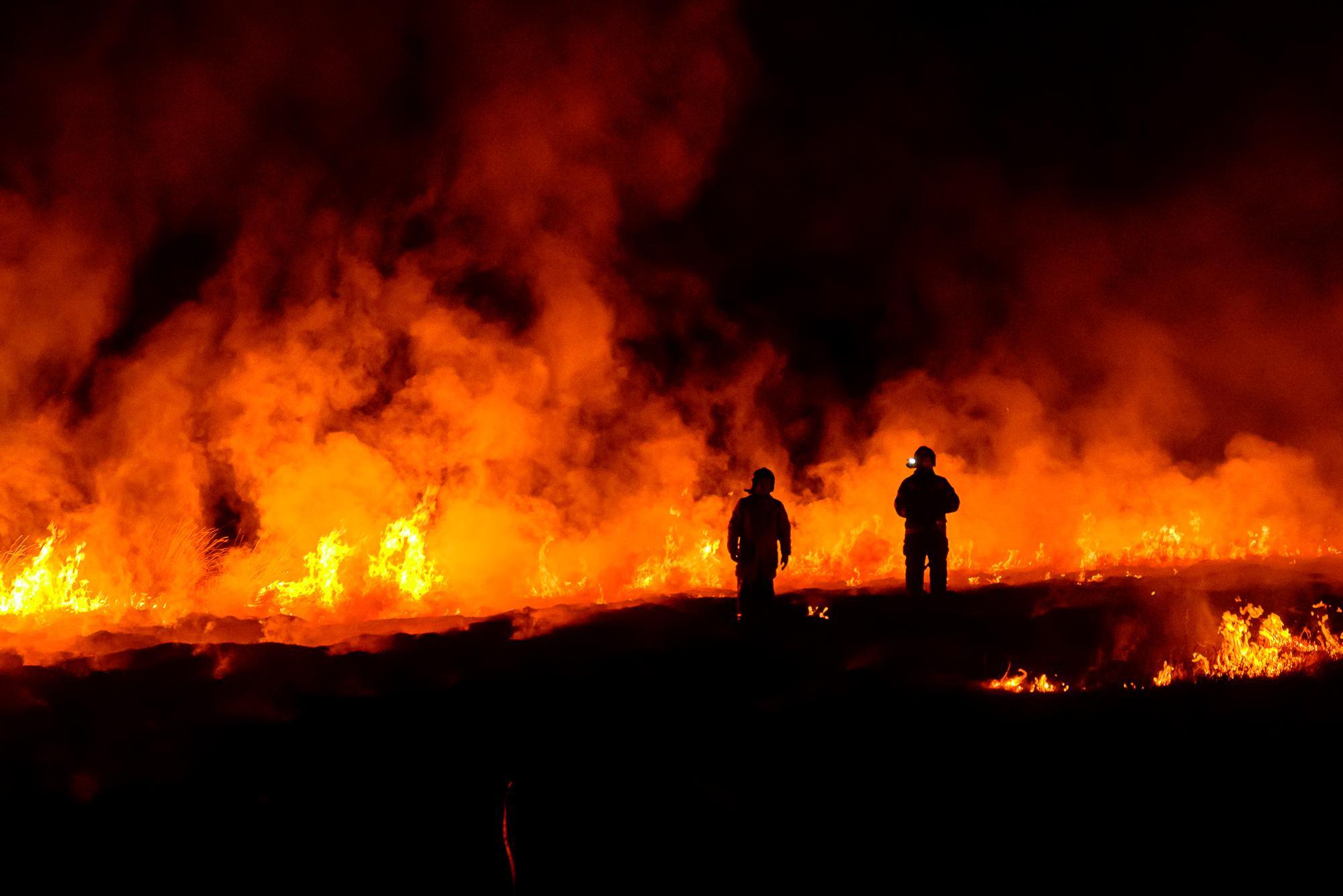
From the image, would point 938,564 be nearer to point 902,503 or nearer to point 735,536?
point 902,503

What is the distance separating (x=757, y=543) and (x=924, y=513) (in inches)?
76.8

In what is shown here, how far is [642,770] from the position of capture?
6113mm

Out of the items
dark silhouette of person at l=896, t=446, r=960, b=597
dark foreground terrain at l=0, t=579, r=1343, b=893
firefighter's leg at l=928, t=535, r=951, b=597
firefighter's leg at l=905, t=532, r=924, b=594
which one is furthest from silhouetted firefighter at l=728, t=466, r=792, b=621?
firefighter's leg at l=928, t=535, r=951, b=597

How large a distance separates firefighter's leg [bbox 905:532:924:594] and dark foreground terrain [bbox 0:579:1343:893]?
1869mm

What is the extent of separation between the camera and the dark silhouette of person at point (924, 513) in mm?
9938

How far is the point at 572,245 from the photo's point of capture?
17125 mm

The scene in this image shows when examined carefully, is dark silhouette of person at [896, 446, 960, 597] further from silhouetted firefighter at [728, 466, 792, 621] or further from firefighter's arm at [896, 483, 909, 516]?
silhouetted firefighter at [728, 466, 792, 621]

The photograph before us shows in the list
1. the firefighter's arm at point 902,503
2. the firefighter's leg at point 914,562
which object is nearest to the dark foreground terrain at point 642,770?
the firefighter's leg at point 914,562

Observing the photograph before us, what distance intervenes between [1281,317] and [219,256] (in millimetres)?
20482

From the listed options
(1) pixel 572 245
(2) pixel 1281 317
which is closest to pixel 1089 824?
(1) pixel 572 245

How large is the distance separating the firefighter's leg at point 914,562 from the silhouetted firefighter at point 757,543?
1.59 m

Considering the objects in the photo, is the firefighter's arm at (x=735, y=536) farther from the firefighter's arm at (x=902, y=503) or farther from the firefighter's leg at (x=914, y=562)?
the firefighter's leg at (x=914, y=562)

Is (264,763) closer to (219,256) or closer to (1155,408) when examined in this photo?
(219,256)

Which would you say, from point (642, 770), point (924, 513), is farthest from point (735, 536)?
point (642, 770)
